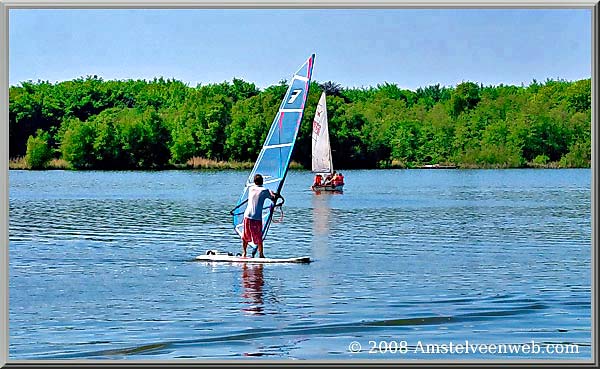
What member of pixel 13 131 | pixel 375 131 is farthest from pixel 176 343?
pixel 375 131

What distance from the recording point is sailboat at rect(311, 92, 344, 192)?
140 feet

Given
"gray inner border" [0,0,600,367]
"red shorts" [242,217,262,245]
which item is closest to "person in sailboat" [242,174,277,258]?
"red shorts" [242,217,262,245]

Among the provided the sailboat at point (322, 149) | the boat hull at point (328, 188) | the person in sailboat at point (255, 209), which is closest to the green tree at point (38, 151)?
the sailboat at point (322, 149)

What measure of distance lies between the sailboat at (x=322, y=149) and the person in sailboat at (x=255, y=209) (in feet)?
86.7

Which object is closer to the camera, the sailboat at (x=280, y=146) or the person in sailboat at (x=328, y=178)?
the sailboat at (x=280, y=146)

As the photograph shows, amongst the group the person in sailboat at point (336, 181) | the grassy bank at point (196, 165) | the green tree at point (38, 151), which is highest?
Result: the green tree at point (38, 151)

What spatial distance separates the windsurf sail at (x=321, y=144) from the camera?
43.2 m

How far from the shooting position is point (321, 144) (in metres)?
44.1

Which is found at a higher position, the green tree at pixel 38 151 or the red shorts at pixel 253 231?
the green tree at pixel 38 151

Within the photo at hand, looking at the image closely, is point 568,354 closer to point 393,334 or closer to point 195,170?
point 393,334

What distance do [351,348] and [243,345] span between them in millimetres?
1079

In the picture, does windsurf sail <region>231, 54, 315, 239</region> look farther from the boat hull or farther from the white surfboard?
the boat hull

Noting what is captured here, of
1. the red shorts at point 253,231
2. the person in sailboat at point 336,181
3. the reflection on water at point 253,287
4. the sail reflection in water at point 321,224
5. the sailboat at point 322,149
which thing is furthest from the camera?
the sailboat at point 322,149

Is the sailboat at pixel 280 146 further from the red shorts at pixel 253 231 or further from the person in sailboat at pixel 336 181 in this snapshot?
the person in sailboat at pixel 336 181
